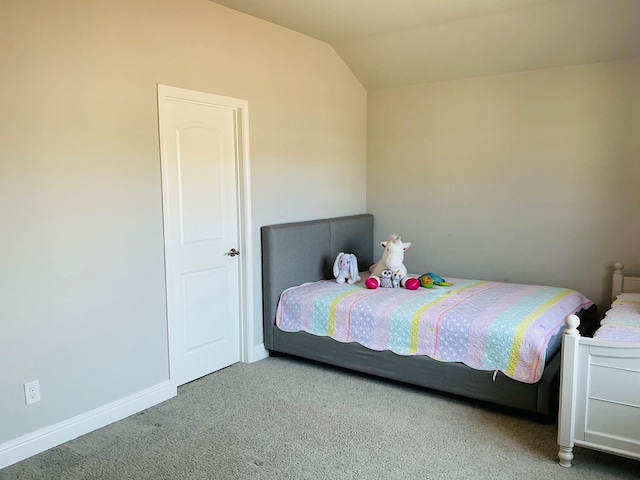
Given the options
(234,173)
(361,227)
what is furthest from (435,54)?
(234,173)

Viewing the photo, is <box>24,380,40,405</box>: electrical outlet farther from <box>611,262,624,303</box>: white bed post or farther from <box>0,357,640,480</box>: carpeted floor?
<box>611,262,624,303</box>: white bed post

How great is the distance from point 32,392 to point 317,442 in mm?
1508

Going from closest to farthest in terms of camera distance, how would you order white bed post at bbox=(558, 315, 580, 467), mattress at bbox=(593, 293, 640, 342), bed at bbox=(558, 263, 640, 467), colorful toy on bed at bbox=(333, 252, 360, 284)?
bed at bbox=(558, 263, 640, 467) → white bed post at bbox=(558, 315, 580, 467) → mattress at bbox=(593, 293, 640, 342) → colorful toy on bed at bbox=(333, 252, 360, 284)

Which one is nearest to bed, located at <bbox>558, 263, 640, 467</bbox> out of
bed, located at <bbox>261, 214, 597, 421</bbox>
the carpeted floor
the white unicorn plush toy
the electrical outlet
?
the carpeted floor

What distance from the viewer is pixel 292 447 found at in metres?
2.73

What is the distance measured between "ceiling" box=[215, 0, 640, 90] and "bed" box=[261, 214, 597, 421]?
60.6 inches

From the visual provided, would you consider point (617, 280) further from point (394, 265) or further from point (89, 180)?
point (89, 180)

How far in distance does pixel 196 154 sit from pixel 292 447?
79.3 inches

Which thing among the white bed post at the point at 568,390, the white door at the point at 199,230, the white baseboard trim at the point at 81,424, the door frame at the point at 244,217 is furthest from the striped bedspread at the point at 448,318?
the white baseboard trim at the point at 81,424

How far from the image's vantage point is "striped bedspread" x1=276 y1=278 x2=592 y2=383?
3043mm

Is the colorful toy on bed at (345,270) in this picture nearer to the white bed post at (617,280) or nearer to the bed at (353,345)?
the bed at (353,345)

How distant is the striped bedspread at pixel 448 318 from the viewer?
9.98ft

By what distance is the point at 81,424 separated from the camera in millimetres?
2900

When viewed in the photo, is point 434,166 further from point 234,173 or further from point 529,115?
point 234,173
